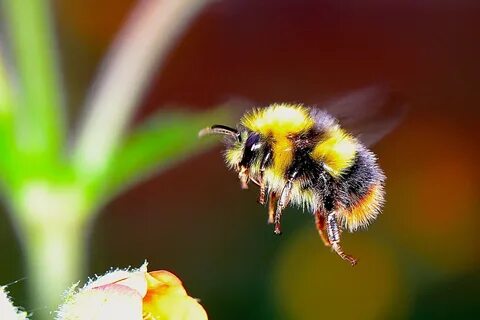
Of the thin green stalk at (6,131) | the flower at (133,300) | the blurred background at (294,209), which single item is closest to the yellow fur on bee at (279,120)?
the flower at (133,300)

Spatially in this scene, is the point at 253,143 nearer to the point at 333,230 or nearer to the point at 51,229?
the point at 333,230

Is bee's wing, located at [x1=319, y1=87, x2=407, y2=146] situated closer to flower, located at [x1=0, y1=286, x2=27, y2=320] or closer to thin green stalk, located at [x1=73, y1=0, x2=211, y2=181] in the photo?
flower, located at [x1=0, y1=286, x2=27, y2=320]

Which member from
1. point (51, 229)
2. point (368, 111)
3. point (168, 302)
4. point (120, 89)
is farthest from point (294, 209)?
point (168, 302)

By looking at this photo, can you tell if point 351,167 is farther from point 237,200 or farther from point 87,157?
point 237,200

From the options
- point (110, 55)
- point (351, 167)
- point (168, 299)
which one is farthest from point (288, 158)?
point (110, 55)

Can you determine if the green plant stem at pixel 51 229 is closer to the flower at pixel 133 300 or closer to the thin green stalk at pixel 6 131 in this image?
the thin green stalk at pixel 6 131

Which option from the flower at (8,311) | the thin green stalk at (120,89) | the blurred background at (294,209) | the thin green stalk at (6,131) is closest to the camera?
the flower at (8,311)

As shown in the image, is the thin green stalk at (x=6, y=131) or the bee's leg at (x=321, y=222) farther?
the thin green stalk at (x=6, y=131)

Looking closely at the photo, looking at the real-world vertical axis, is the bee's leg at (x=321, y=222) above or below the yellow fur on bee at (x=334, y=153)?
below
